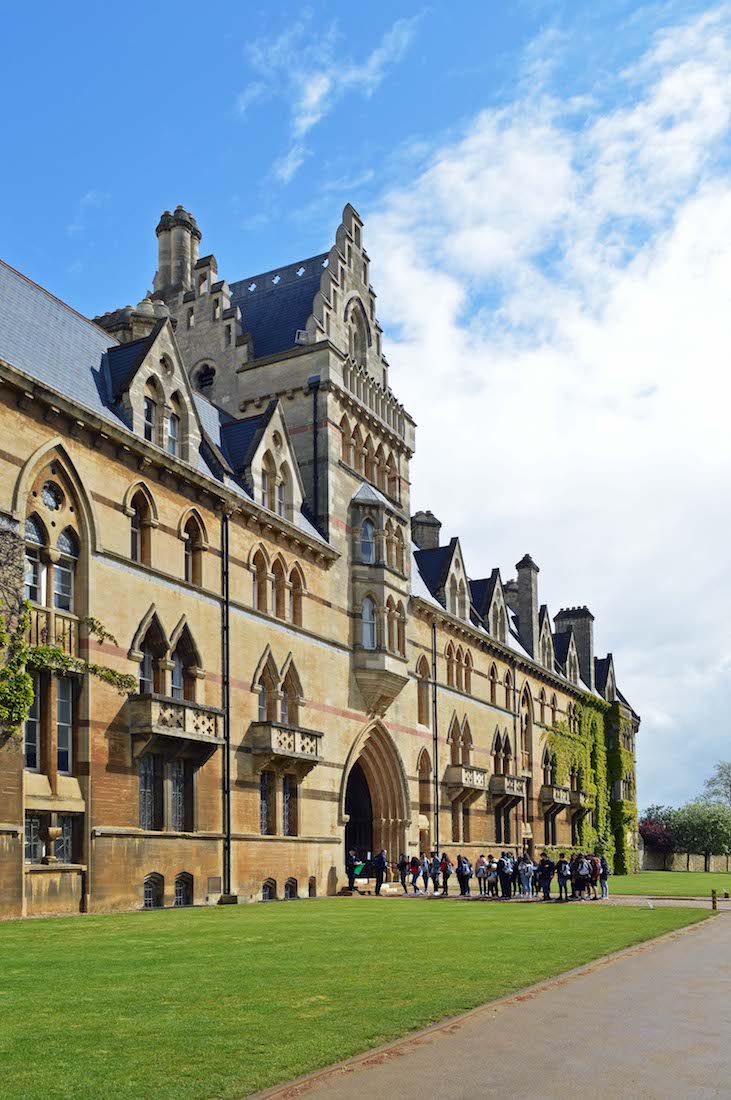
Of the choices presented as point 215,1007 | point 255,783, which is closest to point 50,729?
point 255,783

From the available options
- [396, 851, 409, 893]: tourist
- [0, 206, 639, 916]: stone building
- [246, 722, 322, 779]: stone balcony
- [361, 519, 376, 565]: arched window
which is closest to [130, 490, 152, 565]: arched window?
[0, 206, 639, 916]: stone building

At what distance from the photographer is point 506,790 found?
54.0m

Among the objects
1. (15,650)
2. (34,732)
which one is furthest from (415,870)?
(15,650)

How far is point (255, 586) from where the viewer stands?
114 feet

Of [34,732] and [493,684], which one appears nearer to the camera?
[34,732]

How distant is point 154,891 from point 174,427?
12.5 m

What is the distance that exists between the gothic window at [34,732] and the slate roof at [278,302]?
2051cm

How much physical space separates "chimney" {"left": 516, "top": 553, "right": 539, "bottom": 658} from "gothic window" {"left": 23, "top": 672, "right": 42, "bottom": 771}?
43977 millimetres

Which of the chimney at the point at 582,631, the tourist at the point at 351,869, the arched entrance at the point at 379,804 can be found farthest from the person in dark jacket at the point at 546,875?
the chimney at the point at 582,631

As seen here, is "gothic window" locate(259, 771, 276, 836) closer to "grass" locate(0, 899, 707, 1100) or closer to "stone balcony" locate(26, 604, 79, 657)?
"grass" locate(0, 899, 707, 1100)

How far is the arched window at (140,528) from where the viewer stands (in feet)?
94.9

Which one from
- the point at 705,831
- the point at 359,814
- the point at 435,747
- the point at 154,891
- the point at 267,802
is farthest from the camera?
the point at 705,831

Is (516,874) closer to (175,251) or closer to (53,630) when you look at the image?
(53,630)

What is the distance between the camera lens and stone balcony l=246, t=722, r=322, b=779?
32.9m
